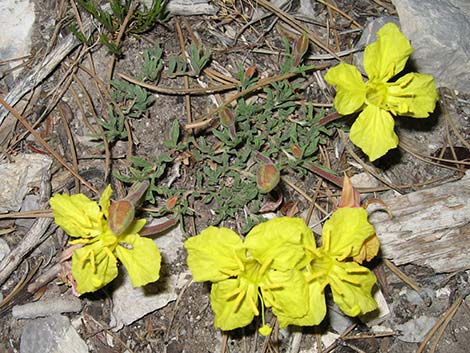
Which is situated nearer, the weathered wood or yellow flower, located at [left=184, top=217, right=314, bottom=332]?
yellow flower, located at [left=184, top=217, right=314, bottom=332]

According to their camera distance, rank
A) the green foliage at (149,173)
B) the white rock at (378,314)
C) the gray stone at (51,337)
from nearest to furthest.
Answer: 1. the gray stone at (51,337)
2. the green foliage at (149,173)
3. the white rock at (378,314)

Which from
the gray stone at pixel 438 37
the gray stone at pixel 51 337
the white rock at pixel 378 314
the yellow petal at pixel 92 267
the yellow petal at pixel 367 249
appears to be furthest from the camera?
the gray stone at pixel 438 37

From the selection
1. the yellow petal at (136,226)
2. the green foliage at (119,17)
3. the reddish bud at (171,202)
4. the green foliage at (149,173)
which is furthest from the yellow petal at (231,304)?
the green foliage at (119,17)

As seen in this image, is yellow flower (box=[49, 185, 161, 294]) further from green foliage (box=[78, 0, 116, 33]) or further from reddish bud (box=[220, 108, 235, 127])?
green foliage (box=[78, 0, 116, 33])

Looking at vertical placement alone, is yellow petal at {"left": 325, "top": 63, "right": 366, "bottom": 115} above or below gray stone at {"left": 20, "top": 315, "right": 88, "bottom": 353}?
above

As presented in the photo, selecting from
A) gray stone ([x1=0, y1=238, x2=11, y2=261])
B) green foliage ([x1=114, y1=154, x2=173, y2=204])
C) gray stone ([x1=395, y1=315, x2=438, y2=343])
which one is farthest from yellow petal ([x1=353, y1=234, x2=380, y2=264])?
gray stone ([x1=0, y1=238, x2=11, y2=261])

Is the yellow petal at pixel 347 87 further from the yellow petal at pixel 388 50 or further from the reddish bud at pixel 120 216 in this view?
the reddish bud at pixel 120 216

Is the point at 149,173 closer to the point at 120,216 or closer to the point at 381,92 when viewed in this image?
the point at 120,216
